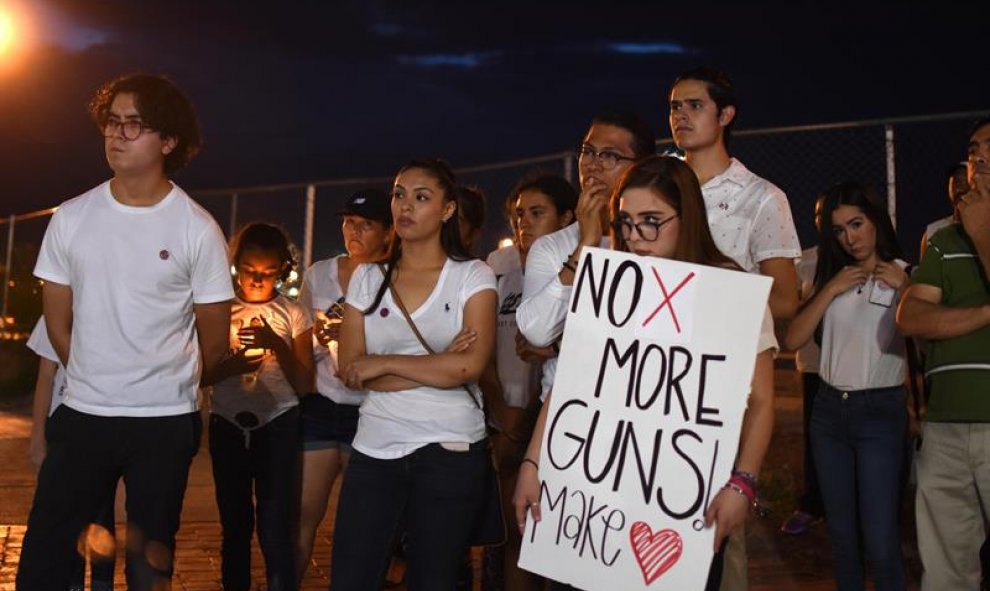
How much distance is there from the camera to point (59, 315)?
14.4ft

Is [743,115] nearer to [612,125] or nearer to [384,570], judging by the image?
[612,125]

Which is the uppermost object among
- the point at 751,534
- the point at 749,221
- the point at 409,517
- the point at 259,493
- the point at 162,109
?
the point at 162,109

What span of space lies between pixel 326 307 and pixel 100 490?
2.27 meters

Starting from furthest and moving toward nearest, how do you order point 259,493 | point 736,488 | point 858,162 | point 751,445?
1. point 858,162
2. point 259,493
3. point 751,445
4. point 736,488

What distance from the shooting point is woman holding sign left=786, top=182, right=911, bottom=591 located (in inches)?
216

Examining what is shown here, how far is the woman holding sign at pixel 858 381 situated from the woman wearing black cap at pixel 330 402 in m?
2.16

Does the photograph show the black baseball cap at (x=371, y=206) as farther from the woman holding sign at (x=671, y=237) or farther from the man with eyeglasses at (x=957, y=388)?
the woman holding sign at (x=671, y=237)

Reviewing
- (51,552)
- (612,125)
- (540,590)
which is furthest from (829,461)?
(51,552)

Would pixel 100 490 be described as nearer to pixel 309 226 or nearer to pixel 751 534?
pixel 751 534

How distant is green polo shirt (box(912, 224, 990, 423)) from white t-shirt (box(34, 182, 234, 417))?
2.91 m

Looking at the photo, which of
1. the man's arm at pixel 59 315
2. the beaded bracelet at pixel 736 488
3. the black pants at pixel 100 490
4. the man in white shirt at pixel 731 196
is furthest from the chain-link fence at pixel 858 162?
the beaded bracelet at pixel 736 488

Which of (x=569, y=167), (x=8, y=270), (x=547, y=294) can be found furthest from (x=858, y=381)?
(x=8, y=270)

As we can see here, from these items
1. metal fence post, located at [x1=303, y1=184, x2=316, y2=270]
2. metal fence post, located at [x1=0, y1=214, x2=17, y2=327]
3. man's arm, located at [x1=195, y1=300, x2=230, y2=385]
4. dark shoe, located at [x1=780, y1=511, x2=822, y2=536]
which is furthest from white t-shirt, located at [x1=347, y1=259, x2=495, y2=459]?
metal fence post, located at [x1=0, y1=214, x2=17, y2=327]

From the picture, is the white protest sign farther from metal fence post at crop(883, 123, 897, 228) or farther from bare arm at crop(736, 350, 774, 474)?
metal fence post at crop(883, 123, 897, 228)
